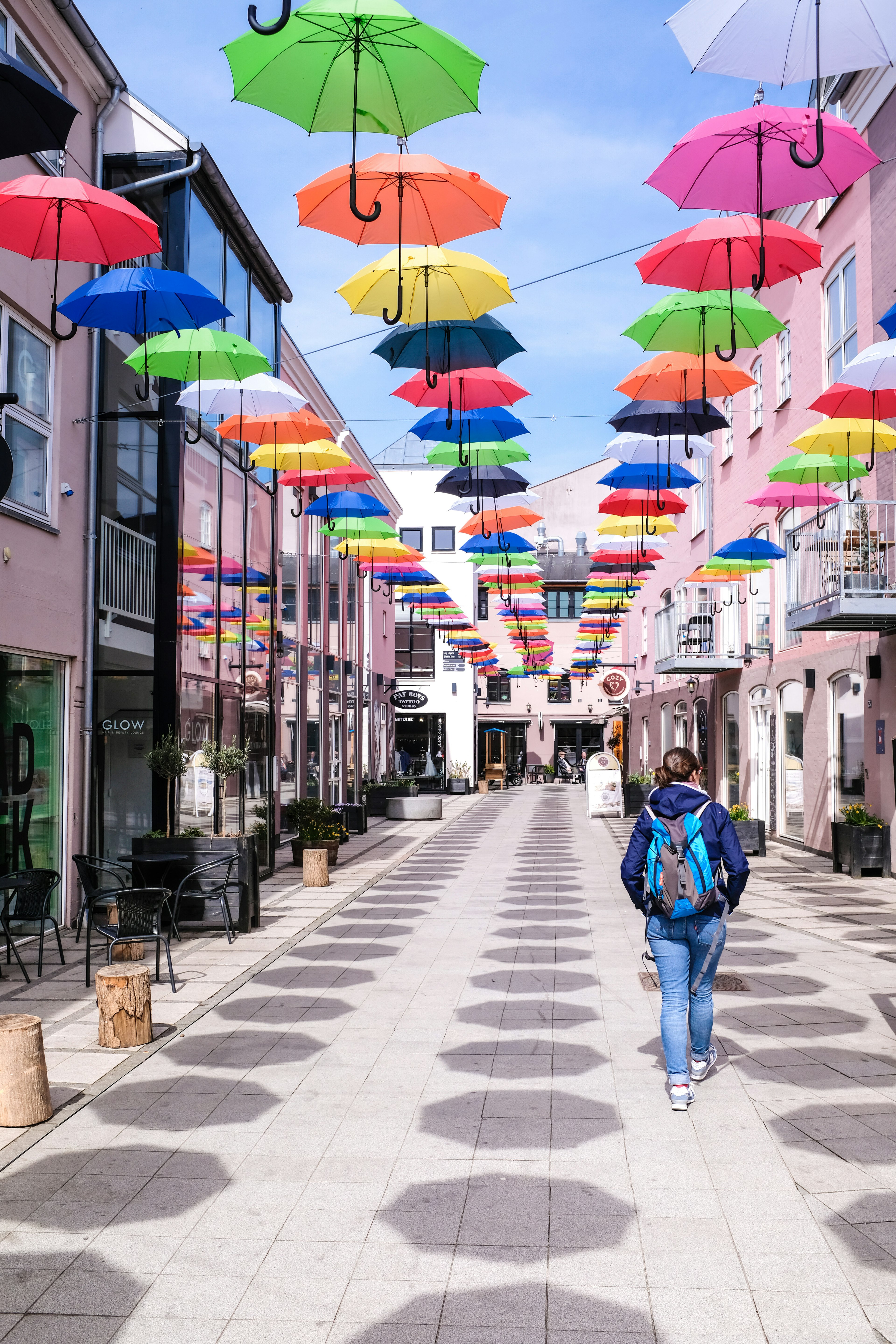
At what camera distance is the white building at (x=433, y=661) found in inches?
1764

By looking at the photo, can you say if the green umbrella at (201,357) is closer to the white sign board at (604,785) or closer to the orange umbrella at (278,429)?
the orange umbrella at (278,429)

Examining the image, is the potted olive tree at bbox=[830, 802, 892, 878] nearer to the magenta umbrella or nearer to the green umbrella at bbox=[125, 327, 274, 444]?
the magenta umbrella

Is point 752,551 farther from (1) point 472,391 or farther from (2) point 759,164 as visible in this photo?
(2) point 759,164

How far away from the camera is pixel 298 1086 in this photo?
20.7 ft

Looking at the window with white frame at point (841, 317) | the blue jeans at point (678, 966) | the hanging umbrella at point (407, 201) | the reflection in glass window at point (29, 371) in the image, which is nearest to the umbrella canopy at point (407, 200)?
the hanging umbrella at point (407, 201)

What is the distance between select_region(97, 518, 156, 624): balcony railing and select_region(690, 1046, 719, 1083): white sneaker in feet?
25.4

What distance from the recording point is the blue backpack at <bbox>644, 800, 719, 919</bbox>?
579cm

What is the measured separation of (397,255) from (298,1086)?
19.2 ft

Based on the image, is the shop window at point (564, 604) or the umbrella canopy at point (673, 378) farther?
the shop window at point (564, 604)

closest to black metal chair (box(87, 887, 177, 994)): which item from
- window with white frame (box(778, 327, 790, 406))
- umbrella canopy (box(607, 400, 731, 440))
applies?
umbrella canopy (box(607, 400, 731, 440))

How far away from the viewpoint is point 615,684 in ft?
116

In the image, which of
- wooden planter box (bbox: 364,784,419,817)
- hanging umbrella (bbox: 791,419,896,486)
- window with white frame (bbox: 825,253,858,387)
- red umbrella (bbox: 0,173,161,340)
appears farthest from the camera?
wooden planter box (bbox: 364,784,419,817)

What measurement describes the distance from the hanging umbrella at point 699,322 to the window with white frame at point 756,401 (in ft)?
39.3

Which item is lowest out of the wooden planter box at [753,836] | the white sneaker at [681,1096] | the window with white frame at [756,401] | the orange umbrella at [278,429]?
the white sneaker at [681,1096]
